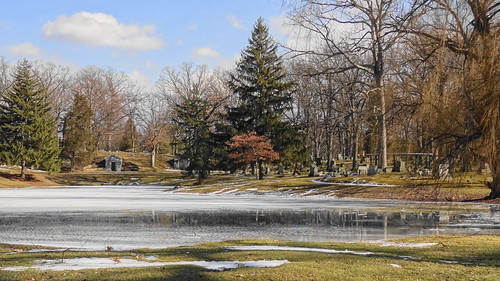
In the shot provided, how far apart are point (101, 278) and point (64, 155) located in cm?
7150

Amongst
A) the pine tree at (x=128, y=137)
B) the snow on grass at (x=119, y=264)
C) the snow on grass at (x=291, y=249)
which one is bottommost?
the snow on grass at (x=291, y=249)

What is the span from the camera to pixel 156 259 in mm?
10164

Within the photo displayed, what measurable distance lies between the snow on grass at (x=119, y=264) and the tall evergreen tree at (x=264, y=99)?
4458 cm

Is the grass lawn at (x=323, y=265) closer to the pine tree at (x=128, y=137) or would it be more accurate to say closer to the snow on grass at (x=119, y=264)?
the snow on grass at (x=119, y=264)

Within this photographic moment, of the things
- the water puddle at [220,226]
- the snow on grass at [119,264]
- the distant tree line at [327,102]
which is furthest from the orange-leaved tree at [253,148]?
the snow on grass at [119,264]

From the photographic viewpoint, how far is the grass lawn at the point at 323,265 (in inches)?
319

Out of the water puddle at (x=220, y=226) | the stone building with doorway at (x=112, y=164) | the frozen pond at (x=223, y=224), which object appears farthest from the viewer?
the stone building with doorway at (x=112, y=164)

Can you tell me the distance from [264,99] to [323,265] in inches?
1838

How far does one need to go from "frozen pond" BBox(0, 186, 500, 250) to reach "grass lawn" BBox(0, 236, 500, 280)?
10.5 feet

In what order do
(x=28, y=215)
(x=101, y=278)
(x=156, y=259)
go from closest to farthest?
(x=101, y=278)
(x=156, y=259)
(x=28, y=215)

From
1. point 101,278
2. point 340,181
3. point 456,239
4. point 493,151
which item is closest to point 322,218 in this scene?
point 456,239

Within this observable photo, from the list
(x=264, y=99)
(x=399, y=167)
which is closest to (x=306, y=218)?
(x=399, y=167)

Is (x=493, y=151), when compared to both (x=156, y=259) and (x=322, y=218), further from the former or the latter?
(x=322, y=218)

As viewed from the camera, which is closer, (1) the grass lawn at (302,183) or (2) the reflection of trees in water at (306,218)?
(1) the grass lawn at (302,183)
